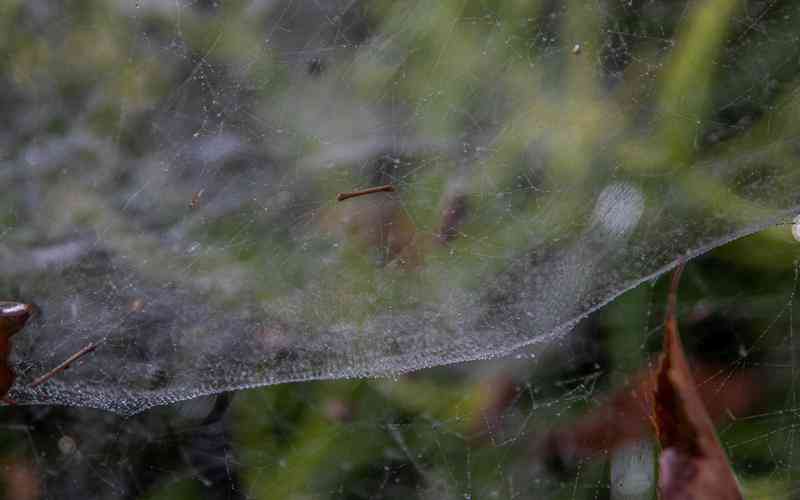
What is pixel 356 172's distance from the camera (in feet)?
1.33

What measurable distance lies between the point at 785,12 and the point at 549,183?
14cm

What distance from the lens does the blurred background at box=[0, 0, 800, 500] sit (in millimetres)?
390

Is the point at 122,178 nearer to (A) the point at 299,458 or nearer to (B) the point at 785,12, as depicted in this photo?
(A) the point at 299,458

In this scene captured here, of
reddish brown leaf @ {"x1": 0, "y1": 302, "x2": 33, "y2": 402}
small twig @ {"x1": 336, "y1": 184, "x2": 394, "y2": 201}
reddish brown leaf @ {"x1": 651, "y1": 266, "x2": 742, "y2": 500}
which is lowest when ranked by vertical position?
reddish brown leaf @ {"x1": 651, "y1": 266, "x2": 742, "y2": 500}

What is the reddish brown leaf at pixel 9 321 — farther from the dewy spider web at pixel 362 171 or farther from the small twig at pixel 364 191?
the small twig at pixel 364 191

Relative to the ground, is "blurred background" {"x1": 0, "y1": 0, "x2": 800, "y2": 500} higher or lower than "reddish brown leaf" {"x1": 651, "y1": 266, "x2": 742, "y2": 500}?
higher

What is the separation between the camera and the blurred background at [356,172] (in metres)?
0.39

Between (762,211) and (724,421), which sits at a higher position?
(762,211)

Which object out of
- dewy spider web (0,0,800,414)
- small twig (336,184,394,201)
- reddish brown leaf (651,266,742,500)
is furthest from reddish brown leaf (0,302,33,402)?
reddish brown leaf (651,266,742,500)

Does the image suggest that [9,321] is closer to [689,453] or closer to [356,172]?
[356,172]

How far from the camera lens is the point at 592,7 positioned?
1.25ft

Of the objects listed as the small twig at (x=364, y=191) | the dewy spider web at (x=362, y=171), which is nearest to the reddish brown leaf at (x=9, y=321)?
the dewy spider web at (x=362, y=171)

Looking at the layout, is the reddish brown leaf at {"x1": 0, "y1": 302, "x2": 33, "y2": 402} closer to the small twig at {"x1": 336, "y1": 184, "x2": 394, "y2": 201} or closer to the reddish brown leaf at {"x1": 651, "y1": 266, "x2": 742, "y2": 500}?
the small twig at {"x1": 336, "y1": 184, "x2": 394, "y2": 201}

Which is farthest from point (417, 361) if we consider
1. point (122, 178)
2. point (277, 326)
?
point (122, 178)
